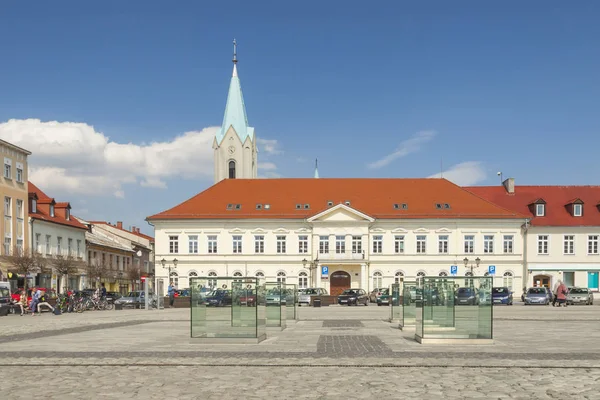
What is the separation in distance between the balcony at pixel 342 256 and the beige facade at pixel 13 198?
2654 cm

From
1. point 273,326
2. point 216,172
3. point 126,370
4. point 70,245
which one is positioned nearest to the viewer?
point 126,370

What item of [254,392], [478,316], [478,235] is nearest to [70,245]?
[478,235]

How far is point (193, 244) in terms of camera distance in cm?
7406

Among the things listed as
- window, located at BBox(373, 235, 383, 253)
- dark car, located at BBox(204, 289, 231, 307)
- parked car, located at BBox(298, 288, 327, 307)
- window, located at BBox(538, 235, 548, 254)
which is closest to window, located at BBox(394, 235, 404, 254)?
window, located at BBox(373, 235, 383, 253)

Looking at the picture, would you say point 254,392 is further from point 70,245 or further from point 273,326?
point 70,245

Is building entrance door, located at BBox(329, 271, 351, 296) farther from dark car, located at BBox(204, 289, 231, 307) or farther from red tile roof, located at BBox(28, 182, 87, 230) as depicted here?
dark car, located at BBox(204, 289, 231, 307)

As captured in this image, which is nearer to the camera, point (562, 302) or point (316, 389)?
point (316, 389)

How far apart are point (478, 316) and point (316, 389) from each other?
7.36 meters

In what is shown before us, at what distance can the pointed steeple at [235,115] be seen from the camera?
97438 mm

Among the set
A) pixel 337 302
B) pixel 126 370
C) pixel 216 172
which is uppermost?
pixel 216 172

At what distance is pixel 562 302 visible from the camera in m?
50.4

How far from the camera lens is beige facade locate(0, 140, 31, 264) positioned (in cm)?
5831

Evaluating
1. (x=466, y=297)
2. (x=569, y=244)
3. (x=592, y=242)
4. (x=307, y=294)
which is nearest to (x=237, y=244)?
(x=307, y=294)

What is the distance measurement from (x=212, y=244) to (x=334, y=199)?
42.1ft
